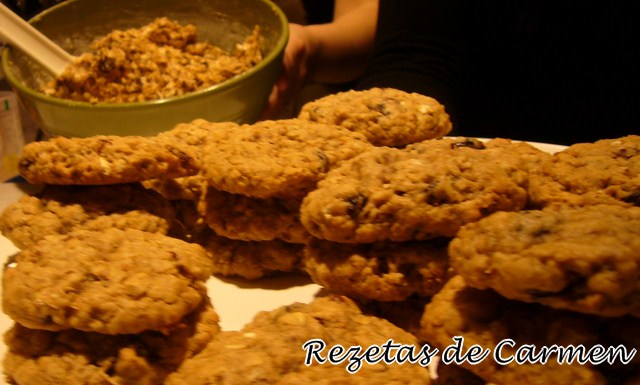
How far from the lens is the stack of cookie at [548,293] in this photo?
67 cm

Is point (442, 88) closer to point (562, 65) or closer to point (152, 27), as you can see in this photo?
point (562, 65)

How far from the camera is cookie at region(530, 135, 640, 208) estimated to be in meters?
0.94

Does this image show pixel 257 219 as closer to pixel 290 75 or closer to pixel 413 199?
pixel 413 199

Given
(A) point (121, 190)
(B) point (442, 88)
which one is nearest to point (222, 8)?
(B) point (442, 88)

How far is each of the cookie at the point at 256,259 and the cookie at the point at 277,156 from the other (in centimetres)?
12

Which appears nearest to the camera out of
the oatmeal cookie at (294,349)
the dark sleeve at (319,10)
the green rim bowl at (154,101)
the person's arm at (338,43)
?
the oatmeal cookie at (294,349)

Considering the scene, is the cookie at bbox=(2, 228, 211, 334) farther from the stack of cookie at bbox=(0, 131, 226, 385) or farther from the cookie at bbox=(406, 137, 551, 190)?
the cookie at bbox=(406, 137, 551, 190)

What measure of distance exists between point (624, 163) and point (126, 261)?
81 cm

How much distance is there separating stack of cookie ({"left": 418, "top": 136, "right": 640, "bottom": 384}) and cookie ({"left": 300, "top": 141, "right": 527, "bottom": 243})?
98mm

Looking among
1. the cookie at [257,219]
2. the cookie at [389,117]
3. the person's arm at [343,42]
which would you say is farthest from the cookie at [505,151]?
the person's arm at [343,42]

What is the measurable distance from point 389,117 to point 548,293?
1.94 feet

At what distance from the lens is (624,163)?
99cm

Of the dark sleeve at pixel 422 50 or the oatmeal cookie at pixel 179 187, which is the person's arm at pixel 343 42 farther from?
the oatmeal cookie at pixel 179 187

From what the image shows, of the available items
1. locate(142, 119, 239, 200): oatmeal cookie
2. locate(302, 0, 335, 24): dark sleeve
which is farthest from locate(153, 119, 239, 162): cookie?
locate(302, 0, 335, 24): dark sleeve
